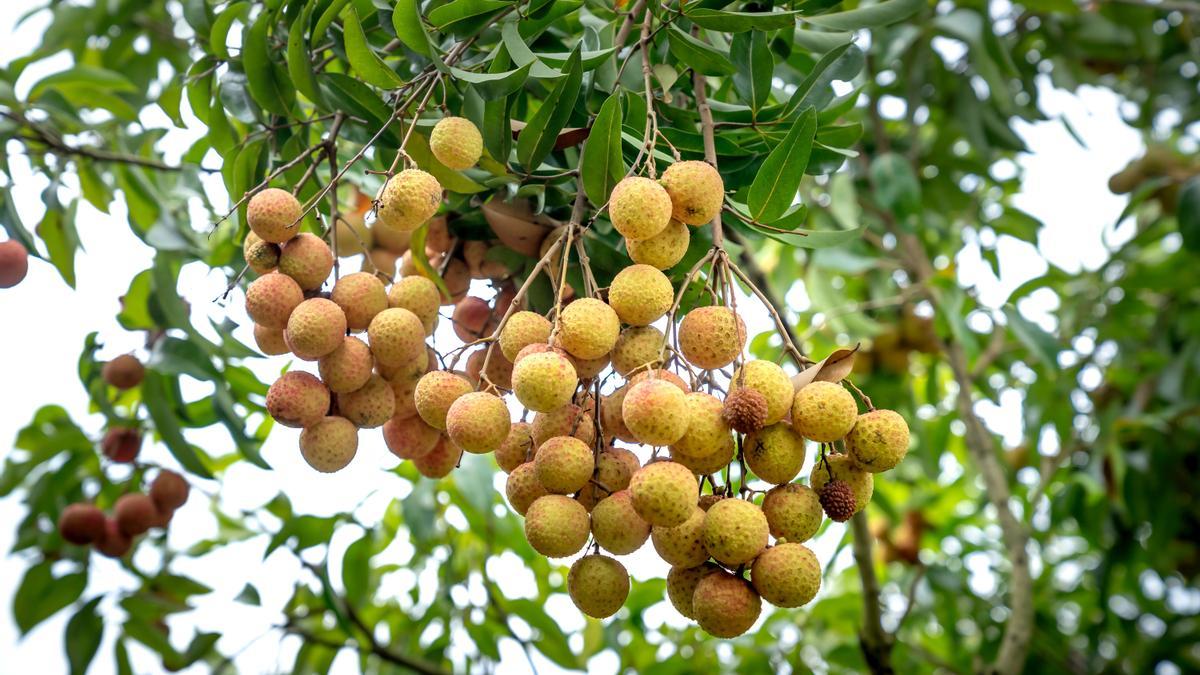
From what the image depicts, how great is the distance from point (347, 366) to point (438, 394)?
0.12 m

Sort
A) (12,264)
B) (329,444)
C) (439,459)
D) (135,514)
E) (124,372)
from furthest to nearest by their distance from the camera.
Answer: (135,514) < (124,372) < (12,264) < (439,459) < (329,444)

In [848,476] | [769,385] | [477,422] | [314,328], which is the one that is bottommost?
[848,476]

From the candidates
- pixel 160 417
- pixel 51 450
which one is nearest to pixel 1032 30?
pixel 160 417

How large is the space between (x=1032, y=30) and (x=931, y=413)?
0.92m

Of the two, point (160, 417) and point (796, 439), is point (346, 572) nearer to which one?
point (160, 417)

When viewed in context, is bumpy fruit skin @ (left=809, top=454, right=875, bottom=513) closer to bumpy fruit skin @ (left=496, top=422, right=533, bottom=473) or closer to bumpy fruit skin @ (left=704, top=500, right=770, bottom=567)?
bumpy fruit skin @ (left=704, top=500, right=770, bottom=567)

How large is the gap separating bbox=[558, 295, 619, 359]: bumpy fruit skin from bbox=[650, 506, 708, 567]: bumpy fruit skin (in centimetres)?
14

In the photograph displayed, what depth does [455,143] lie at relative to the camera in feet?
2.82

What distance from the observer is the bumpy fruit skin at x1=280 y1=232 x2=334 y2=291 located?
0.95 m

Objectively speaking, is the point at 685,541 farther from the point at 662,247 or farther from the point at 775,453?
the point at 662,247

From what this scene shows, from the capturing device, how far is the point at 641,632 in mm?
1980

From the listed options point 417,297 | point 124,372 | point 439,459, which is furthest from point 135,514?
point 417,297

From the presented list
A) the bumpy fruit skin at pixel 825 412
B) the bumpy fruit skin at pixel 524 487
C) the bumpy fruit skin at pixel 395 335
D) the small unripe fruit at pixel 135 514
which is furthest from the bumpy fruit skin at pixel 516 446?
the small unripe fruit at pixel 135 514

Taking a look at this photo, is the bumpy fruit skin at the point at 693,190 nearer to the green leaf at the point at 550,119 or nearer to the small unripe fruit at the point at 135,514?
the green leaf at the point at 550,119
